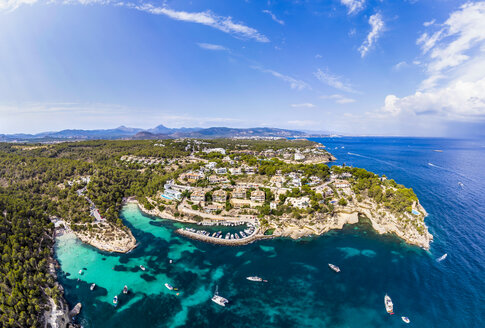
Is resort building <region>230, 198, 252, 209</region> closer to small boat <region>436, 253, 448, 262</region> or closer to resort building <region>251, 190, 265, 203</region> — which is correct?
resort building <region>251, 190, 265, 203</region>

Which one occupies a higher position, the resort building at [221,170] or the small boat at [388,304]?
the resort building at [221,170]

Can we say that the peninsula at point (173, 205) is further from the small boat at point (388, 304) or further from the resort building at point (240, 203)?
the small boat at point (388, 304)

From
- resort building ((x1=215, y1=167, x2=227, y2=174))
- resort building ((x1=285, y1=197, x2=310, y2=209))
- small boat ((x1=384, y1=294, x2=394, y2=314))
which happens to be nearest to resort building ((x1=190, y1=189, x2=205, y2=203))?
resort building ((x1=215, y1=167, x2=227, y2=174))

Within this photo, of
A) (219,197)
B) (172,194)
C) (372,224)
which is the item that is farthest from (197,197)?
(372,224)

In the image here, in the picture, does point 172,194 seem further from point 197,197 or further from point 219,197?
point 219,197

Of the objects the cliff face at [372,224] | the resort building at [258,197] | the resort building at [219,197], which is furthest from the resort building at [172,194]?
the cliff face at [372,224]

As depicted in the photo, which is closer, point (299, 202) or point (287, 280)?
point (287, 280)
